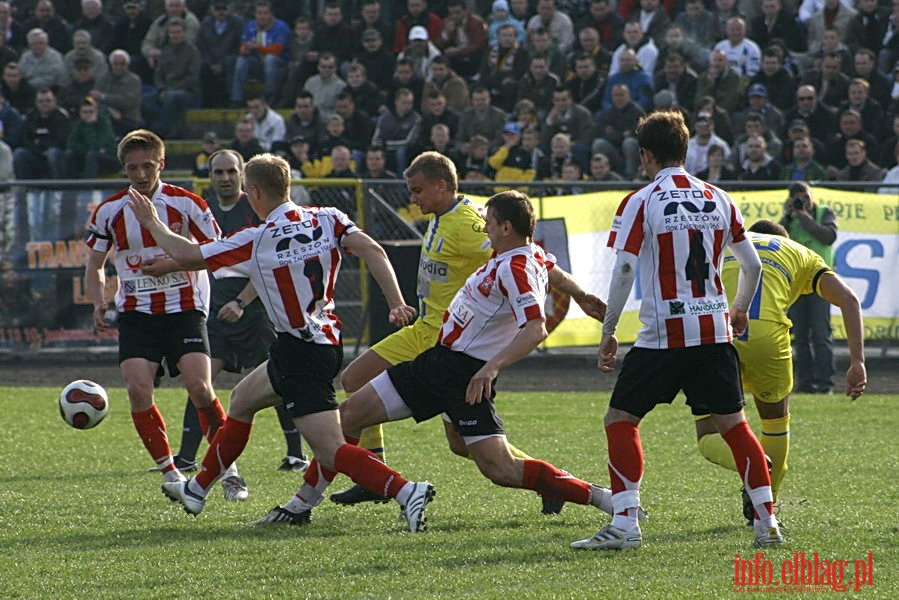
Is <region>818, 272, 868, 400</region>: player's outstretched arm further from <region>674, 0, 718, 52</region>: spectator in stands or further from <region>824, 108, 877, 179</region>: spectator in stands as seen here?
<region>674, 0, 718, 52</region>: spectator in stands

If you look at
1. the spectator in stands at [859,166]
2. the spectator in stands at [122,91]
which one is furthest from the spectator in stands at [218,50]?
the spectator in stands at [859,166]

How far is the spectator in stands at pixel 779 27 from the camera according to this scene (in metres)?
18.0

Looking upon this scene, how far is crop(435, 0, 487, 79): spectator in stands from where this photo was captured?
19234 mm

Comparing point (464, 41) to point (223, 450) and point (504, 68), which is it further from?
point (223, 450)

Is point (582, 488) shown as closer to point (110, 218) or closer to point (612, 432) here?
point (612, 432)

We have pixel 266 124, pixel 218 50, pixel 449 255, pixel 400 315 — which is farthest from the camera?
pixel 218 50

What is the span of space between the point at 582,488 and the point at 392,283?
1.34 m

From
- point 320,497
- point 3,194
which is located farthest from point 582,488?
point 3,194

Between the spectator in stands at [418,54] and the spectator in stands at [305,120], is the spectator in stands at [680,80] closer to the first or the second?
the spectator in stands at [418,54]

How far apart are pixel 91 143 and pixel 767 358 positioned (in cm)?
1336

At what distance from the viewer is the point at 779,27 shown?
59.0 feet

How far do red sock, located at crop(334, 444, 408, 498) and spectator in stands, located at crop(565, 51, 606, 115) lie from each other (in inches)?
476

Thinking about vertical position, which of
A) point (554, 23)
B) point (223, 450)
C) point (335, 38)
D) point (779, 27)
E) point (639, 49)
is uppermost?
point (779, 27)

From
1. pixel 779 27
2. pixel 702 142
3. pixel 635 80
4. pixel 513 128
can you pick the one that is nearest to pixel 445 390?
pixel 702 142
